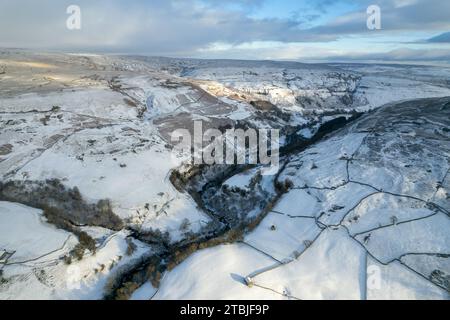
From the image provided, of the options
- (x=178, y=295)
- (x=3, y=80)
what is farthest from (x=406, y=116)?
(x=3, y=80)

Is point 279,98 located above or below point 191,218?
above

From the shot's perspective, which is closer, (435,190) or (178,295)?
(178,295)
